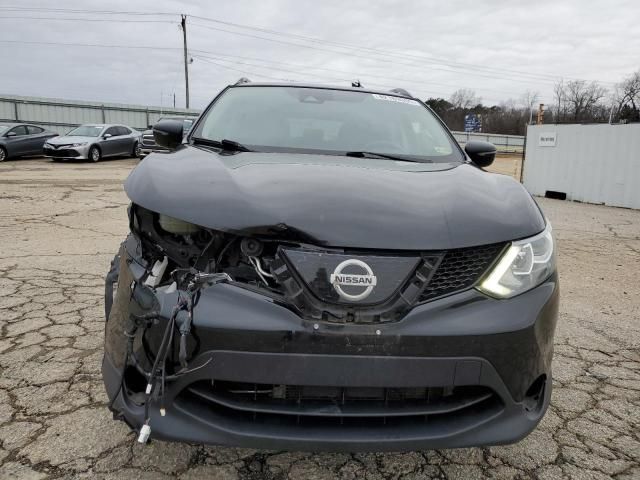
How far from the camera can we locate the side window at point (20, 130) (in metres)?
18.4

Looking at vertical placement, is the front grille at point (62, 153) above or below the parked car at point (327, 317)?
below

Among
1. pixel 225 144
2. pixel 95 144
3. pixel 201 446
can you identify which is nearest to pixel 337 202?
pixel 225 144

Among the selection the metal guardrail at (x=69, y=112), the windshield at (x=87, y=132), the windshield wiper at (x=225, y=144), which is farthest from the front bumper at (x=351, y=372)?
the metal guardrail at (x=69, y=112)

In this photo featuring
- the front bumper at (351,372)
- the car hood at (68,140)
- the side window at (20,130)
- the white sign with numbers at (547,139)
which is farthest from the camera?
the side window at (20,130)

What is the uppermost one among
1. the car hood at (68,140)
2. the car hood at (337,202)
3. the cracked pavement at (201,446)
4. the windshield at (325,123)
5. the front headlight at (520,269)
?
the windshield at (325,123)

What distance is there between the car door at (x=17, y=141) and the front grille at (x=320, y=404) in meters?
19.6

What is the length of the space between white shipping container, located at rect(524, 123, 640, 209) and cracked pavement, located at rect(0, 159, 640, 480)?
603cm

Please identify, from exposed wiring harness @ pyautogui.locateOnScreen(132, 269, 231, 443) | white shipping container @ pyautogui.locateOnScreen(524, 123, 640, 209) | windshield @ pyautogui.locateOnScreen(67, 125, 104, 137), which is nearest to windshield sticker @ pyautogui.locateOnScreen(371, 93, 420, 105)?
exposed wiring harness @ pyautogui.locateOnScreen(132, 269, 231, 443)

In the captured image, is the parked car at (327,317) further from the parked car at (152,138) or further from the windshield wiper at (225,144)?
the parked car at (152,138)

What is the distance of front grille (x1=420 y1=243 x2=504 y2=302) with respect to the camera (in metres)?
1.66

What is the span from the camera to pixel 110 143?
19.1m

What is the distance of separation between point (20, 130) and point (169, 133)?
18778mm

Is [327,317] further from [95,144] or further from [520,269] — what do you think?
[95,144]

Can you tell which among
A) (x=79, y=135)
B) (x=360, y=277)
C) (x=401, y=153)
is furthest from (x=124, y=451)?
(x=79, y=135)
